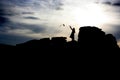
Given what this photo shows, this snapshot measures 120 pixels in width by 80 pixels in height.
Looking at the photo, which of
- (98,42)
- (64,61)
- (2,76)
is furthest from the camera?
(98,42)

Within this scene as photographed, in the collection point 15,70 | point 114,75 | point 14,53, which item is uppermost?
point 14,53

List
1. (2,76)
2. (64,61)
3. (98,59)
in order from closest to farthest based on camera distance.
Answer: (2,76), (64,61), (98,59)

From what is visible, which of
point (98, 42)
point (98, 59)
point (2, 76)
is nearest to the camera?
point (2, 76)

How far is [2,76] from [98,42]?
35.1 ft

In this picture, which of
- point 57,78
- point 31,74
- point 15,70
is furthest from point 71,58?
point 15,70

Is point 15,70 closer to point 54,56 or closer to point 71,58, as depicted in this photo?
point 54,56

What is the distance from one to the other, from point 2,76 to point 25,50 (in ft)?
7.05

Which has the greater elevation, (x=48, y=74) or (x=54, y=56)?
(x=54, y=56)

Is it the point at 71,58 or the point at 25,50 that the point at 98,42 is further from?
the point at 25,50

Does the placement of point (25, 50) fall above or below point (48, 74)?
above

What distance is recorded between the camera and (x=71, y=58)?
13078 mm

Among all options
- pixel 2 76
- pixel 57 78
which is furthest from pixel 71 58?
pixel 2 76

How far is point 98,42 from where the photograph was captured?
18938 mm

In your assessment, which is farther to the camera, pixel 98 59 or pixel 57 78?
pixel 98 59
